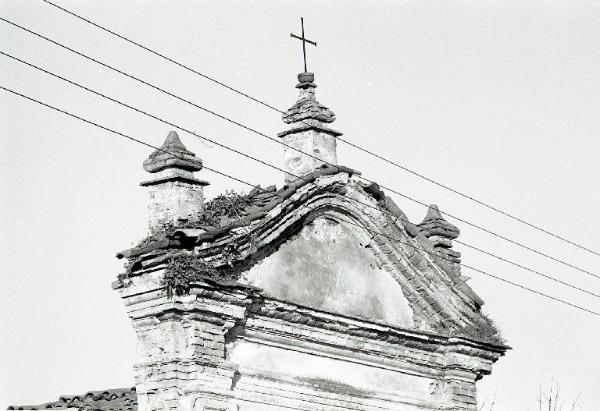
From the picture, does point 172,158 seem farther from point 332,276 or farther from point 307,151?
point 332,276

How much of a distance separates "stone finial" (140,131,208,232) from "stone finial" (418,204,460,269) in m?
4.56

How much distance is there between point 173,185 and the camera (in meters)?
17.1

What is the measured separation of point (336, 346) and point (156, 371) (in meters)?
2.81

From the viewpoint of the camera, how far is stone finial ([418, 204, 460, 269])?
68.5 feet

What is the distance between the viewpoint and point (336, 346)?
1880 centimetres

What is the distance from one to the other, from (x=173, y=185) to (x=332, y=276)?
113 inches

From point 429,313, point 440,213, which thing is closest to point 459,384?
point 429,313

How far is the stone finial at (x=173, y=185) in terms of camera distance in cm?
1709

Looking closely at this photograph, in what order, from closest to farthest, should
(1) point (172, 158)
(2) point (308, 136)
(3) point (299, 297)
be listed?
(1) point (172, 158) < (3) point (299, 297) < (2) point (308, 136)

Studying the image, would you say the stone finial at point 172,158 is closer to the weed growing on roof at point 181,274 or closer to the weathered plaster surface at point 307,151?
the weed growing on roof at point 181,274

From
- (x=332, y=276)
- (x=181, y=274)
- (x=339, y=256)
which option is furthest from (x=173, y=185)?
(x=339, y=256)

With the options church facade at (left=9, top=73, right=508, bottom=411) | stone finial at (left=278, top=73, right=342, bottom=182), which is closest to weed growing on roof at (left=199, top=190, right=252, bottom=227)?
church facade at (left=9, top=73, right=508, bottom=411)

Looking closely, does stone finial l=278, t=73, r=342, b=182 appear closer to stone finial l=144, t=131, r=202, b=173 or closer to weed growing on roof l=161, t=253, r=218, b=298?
stone finial l=144, t=131, r=202, b=173

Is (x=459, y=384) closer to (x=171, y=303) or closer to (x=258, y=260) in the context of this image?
(x=258, y=260)
